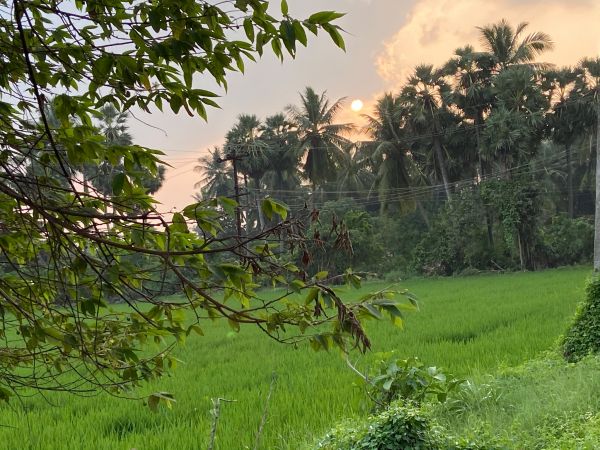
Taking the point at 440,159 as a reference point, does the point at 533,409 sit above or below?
below

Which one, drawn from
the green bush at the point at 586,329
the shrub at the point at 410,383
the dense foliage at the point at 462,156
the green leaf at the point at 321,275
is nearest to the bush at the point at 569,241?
the dense foliage at the point at 462,156

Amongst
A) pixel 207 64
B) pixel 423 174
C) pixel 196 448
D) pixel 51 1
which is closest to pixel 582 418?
pixel 196 448

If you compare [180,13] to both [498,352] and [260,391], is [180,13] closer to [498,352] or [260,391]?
[260,391]

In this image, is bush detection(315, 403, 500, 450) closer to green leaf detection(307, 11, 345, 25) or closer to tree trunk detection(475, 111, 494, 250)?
green leaf detection(307, 11, 345, 25)

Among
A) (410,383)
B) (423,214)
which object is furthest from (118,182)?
(423,214)

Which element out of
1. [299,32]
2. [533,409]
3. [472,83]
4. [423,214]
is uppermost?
[472,83]

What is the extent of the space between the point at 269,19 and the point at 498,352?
6.52m

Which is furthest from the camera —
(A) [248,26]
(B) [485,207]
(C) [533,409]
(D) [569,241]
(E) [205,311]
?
(B) [485,207]

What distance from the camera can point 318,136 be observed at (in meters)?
29.4

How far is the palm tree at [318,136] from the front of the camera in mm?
29469

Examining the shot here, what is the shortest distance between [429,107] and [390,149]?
2610 mm

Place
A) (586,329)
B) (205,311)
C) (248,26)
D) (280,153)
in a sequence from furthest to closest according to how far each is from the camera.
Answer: (280,153) < (586,329) < (205,311) < (248,26)

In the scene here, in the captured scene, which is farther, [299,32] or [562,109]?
[562,109]

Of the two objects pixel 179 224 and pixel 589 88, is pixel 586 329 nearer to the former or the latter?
pixel 179 224
